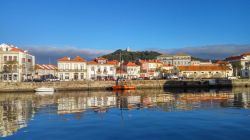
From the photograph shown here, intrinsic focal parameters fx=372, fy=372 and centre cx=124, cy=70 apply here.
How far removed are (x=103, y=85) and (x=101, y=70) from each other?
96.8 ft

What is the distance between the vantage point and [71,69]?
110m

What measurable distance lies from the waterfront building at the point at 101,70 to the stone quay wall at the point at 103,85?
26249mm

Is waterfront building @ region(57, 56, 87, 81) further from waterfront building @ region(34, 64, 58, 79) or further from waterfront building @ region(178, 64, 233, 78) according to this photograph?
waterfront building @ region(178, 64, 233, 78)

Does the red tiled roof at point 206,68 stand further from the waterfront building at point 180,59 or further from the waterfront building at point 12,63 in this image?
the waterfront building at point 12,63

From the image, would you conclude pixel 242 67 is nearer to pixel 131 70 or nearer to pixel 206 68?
pixel 206 68

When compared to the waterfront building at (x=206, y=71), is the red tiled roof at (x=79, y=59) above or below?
above

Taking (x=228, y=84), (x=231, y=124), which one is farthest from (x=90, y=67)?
(x=231, y=124)

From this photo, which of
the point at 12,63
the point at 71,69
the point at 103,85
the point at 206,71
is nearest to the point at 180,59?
the point at 206,71

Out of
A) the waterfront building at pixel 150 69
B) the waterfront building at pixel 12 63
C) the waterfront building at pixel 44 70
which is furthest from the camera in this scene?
the waterfront building at pixel 150 69

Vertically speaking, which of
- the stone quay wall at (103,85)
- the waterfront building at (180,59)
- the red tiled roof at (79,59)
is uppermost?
the waterfront building at (180,59)

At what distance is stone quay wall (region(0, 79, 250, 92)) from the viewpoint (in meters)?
80.9

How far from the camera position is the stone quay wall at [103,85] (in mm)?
80919

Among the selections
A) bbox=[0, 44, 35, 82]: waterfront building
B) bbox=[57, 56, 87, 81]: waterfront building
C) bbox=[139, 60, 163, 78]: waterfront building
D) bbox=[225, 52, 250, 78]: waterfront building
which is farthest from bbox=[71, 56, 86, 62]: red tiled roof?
bbox=[225, 52, 250, 78]: waterfront building

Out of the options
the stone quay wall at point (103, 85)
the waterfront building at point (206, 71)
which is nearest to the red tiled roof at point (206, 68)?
the waterfront building at point (206, 71)
